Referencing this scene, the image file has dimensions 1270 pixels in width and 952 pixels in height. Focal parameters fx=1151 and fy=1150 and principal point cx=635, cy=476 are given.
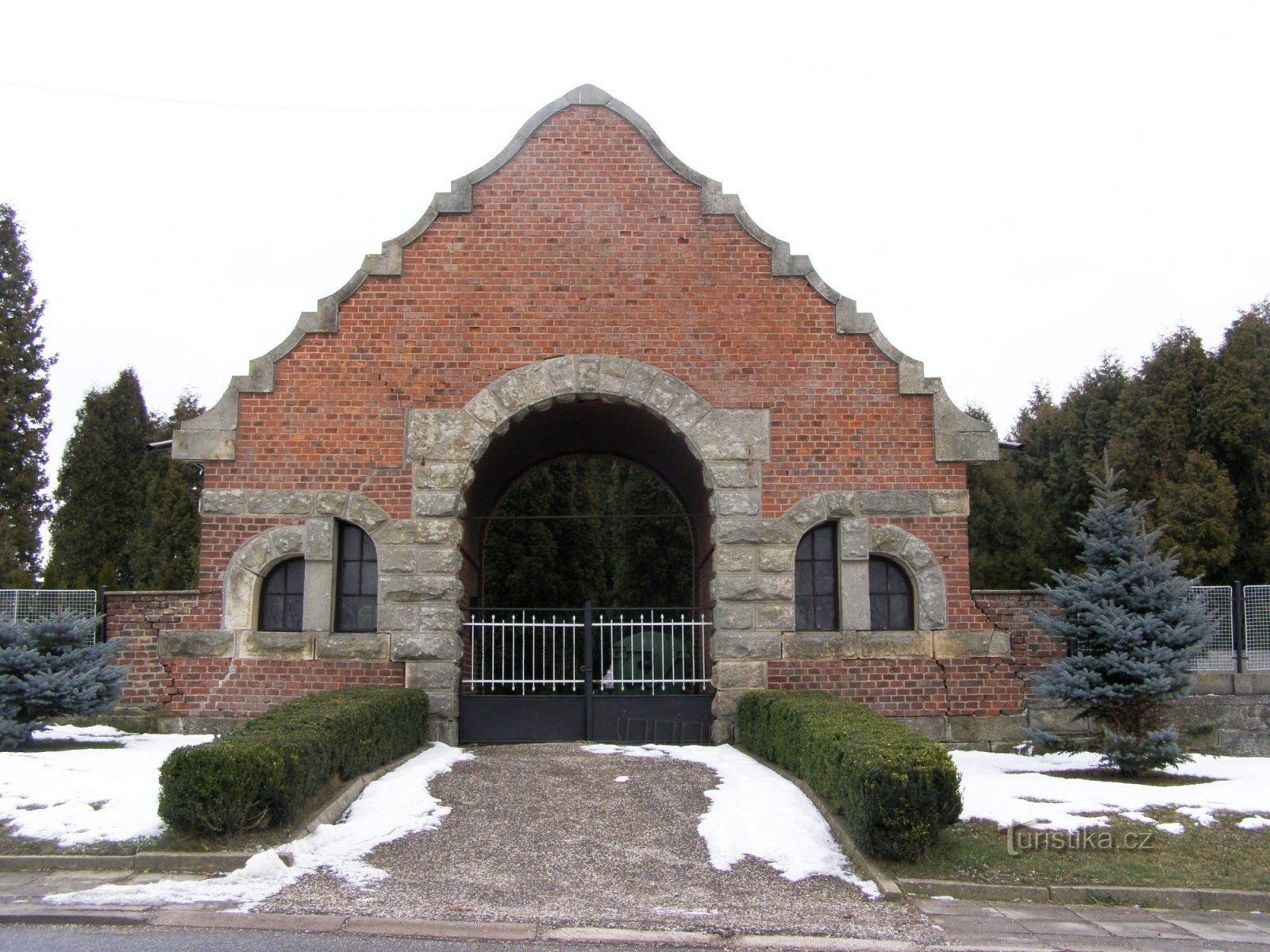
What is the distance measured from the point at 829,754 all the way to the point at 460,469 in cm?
625

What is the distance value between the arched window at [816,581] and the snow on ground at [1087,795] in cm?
242

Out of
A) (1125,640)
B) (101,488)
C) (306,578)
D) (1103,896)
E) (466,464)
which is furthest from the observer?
(101,488)

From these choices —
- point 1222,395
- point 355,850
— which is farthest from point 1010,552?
point 355,850

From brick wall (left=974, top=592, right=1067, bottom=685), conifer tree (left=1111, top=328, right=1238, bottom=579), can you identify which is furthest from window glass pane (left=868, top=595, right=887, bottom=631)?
conifer tree (left=1111, top=328, right=1238, bottom=579)

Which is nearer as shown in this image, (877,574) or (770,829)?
(770,829)

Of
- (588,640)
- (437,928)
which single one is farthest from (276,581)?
(437,928)

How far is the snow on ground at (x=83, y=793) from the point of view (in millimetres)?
8469

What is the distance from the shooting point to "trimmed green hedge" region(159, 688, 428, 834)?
7.98 metres

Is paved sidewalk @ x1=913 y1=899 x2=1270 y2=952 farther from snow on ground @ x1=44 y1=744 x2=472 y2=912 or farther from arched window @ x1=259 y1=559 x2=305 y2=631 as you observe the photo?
arched window @ x1=259 y1=559 x2=305 y2=631

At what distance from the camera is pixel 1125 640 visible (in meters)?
11.7

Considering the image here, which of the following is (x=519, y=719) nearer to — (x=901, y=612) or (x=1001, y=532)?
(x=901, y=612)

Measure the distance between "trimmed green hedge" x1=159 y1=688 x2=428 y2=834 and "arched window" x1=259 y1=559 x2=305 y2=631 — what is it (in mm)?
3420

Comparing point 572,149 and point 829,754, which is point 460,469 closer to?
point 572,149

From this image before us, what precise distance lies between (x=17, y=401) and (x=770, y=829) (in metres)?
27.8
